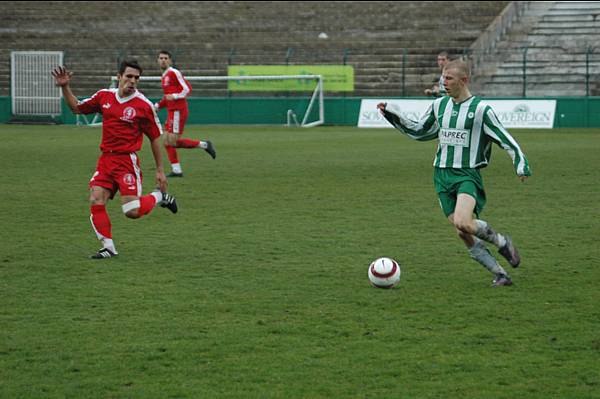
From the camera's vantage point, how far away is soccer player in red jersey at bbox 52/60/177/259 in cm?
938

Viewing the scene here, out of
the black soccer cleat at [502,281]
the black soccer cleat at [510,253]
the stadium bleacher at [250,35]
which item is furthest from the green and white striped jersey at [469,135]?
the stadium bleacher at [250,35]

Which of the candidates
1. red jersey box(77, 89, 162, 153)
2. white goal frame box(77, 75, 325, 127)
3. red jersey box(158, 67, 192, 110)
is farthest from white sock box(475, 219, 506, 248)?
white goal frame box(77, 75, 325, 127)

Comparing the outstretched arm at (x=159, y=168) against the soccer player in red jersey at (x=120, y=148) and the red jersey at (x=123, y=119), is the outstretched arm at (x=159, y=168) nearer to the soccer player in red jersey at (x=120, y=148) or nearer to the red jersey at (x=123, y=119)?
the soccer player in red jersey at (x=120, y=148)

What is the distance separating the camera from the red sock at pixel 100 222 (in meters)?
9.32

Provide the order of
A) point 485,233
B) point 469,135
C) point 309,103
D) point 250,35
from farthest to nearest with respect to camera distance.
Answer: point 250,35 < point 309,103 < point 469,135 < point 485,233

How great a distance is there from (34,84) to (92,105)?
27834mm

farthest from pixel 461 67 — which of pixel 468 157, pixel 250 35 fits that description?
pixel 250 35

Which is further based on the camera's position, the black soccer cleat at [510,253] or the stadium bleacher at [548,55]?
the stadium bleacher at [548,55]

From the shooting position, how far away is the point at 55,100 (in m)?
36.1

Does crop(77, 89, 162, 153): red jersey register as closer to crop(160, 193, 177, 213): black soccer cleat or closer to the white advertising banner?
crop(160, 193, 177, 213): black soccer cleat

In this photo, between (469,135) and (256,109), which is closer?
(469,135)

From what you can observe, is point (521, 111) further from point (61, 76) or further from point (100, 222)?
point (61, 76)

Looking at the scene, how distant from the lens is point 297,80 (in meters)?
35.2

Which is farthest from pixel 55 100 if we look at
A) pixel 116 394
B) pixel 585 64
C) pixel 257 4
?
pixel 116 394
